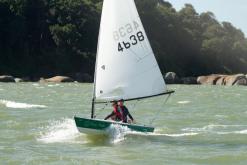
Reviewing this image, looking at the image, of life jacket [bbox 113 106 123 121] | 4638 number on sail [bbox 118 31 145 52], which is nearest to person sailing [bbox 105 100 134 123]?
life jacket [bbox 113 106 123 121]

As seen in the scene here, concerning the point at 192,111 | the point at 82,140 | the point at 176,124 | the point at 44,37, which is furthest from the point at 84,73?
the point at 82,140

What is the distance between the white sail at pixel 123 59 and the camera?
2089 centimetres

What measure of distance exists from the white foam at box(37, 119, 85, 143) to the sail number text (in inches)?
140

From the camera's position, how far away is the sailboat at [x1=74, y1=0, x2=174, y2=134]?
821 inches

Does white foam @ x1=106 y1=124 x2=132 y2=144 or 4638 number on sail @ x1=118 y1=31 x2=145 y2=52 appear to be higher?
4638 number on sail @ x1=118 y1=31 x2=145 y2=52

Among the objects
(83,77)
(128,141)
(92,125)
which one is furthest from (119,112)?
(83,77)

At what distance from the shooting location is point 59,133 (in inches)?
906

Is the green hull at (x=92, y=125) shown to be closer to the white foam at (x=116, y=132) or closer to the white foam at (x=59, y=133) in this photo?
the white foam at (x=116, y=132)

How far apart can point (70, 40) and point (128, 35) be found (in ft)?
258

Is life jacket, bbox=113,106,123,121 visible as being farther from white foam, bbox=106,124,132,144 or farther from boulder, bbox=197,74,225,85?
boulder, bbox=197,74,225,85

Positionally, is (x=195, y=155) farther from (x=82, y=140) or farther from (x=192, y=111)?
(x=192, y=111)

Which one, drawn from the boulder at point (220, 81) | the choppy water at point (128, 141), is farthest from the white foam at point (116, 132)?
the boulder at point (220, 81)

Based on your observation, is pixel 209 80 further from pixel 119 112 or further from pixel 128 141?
pixel 128 141

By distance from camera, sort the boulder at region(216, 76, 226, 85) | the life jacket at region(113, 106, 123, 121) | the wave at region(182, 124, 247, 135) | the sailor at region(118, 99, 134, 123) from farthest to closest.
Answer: the boulder at region(216, 76, 226, 85)
the wave at region(182, 124, 247, 135)
the life jacket at region(113, 106, 123, 121)
the sailor at region(118, 99, 134, 123)
